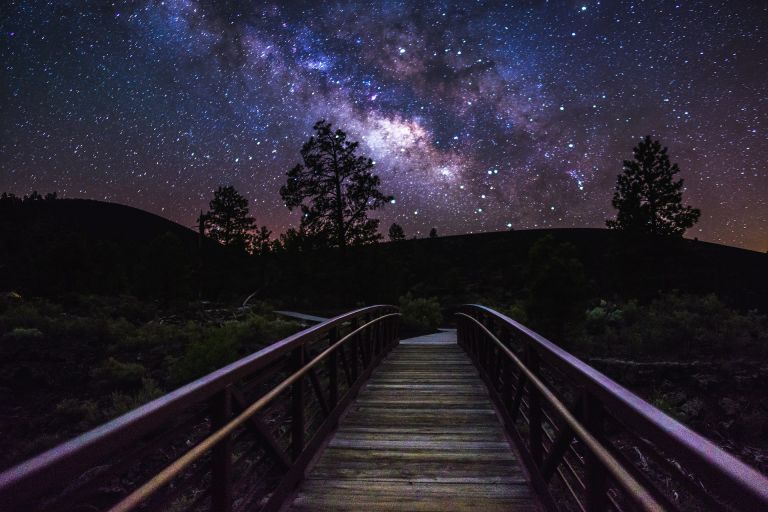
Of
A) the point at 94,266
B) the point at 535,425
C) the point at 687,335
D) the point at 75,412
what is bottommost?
the point at 75,412

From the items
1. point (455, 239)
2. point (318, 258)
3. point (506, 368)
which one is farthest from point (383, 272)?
point (455, 239)

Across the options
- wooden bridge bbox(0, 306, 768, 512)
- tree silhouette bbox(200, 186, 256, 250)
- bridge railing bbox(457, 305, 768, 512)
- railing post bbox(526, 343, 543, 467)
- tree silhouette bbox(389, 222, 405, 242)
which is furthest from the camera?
tree silhouette bbox(389, 222, 405, 242)

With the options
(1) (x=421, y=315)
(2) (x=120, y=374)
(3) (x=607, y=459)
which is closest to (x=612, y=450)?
(3) (x=607, y=459)

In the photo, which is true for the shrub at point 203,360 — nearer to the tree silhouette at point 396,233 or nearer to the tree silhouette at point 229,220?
the tree silhouette at point 229,220

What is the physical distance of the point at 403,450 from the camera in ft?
14.3

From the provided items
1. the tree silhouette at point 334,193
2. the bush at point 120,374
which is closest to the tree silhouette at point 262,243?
the tree silhouette at point 334,193

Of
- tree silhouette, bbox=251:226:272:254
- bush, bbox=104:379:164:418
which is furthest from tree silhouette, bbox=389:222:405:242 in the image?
bush, bbox=104:379:164:418

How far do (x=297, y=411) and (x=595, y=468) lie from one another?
8.23 feet

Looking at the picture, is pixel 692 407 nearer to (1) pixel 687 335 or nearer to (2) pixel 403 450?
(1) pixel 687 335

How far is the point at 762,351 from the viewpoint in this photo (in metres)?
14.0

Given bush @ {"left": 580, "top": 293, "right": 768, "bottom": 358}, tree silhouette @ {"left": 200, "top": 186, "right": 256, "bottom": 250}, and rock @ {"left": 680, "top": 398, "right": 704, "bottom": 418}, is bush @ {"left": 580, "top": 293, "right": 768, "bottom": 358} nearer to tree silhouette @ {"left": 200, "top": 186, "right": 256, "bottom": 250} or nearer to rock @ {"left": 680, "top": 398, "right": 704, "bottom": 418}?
rock @ {"left": 680, "top": 398, "right": 704, "bottom": 418}

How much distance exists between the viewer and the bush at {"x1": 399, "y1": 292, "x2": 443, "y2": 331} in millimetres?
21969

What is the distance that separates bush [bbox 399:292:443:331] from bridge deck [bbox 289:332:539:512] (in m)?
15.1

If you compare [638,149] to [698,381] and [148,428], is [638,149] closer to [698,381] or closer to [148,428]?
[698,381]
